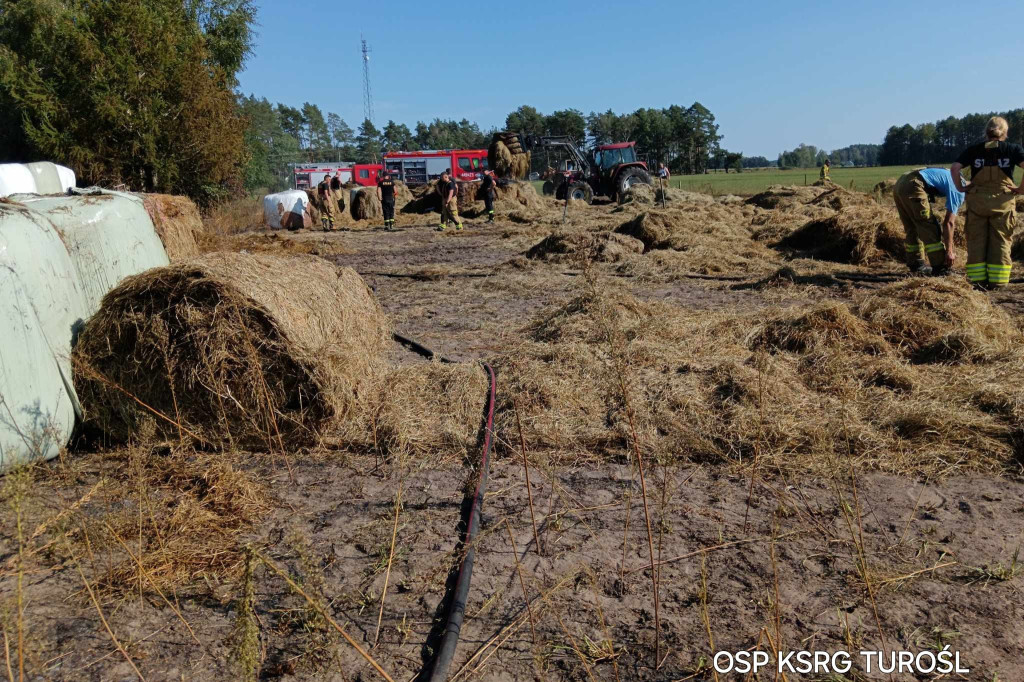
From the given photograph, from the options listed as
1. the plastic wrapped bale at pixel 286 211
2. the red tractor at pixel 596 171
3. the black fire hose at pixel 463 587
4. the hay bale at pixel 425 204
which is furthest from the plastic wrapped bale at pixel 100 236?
the red tractor at pixel 596 171

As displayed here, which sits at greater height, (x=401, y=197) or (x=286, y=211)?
(x=401, y=197)

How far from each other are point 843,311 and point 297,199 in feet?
71.0

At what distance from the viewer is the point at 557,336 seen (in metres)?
6.25

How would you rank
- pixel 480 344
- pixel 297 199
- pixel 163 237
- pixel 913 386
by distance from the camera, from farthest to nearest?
1. pixel 297 199
2. pixel 480 344
3. pixel 163 237
4. pixel 913 386

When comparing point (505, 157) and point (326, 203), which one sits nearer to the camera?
point (326, 203)

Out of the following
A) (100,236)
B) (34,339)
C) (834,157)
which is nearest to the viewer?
(34,339)

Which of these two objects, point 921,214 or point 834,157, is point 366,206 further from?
point 834,157

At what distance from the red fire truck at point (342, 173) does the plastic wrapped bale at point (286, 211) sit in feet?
63.2

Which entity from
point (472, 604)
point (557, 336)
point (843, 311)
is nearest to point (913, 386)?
point (843, 311)

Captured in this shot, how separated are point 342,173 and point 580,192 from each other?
23.5 m

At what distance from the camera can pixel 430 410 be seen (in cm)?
457

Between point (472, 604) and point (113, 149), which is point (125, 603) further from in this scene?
point (113, 149)

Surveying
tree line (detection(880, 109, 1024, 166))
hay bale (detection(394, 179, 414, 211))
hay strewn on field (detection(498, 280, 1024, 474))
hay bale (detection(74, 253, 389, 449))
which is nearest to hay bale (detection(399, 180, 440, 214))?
hay bale (detection(394, 179, 414, 211))

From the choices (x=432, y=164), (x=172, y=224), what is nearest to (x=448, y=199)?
(x=172, y=224)
